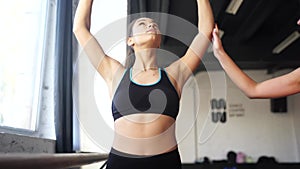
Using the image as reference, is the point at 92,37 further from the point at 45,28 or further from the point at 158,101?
the point at 45,28

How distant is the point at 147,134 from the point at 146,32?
0.27 m

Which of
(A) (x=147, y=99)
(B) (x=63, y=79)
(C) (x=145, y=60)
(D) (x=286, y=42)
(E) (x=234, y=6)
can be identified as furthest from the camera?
(D) (x=286, y=42)

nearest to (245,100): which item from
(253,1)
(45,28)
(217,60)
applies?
(253,1)

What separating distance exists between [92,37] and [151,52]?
166 millimetres

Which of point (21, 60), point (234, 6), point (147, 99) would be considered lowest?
point (147, 99)

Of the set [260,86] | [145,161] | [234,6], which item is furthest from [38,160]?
[234,6]

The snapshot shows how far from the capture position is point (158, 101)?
0.77 m

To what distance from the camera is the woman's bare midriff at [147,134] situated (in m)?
0.77

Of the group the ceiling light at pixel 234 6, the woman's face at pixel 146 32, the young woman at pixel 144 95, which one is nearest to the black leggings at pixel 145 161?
the young woman at pixel 144 95

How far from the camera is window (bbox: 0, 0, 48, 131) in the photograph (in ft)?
4.54

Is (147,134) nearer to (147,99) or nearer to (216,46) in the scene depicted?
(147,99)

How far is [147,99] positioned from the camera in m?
0.77

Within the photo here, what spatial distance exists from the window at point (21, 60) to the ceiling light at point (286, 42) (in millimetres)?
3680

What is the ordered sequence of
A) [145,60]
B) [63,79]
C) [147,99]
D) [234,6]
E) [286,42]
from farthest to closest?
1. [286,42]
2. [234,6]
3. [63,79]
4. [145,60]
5. [147,99]
